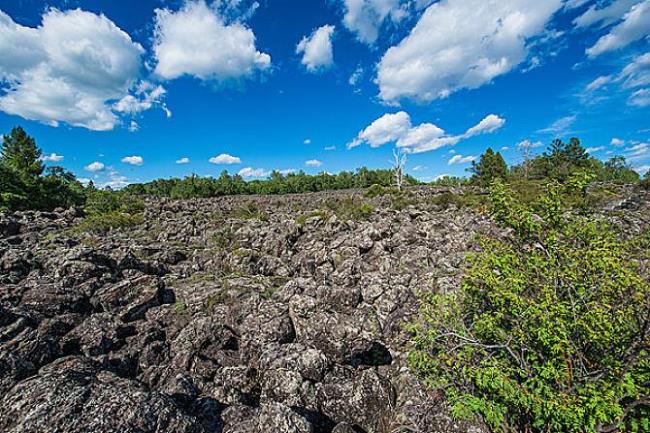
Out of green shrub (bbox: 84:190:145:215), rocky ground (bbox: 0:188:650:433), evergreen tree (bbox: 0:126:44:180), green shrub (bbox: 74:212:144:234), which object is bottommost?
rocky ground (bbox: 0:188:650:433)

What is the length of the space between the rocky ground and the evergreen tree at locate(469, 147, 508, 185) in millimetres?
42461

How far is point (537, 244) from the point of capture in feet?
25.6

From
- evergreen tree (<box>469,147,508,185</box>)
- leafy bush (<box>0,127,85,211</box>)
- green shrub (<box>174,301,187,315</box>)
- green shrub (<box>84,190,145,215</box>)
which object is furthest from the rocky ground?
evergreen tree (<box>469,147,508,185</box>)

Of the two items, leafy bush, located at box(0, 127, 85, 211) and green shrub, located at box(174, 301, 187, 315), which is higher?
leafy bush, located at box(0, 127, 85, 211)

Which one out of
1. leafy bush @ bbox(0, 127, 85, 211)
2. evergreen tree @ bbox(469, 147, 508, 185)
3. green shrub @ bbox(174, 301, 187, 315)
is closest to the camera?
green shrub @ bbox(174, 301, 187, 315)

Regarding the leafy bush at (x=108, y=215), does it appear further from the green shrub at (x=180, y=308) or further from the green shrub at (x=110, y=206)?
the green shrub at (x=180, y=308)

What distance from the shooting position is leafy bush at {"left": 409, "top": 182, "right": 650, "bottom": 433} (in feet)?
18.3

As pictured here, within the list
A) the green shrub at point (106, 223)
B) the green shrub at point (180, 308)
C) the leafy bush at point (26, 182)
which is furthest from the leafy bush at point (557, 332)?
the leafy bush at point (26, 182)

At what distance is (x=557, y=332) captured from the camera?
20.0 feet

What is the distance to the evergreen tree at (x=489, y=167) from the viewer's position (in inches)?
2363

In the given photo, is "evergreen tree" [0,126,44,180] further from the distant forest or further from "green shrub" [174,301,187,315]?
"green shrub" [174,301,187,315]

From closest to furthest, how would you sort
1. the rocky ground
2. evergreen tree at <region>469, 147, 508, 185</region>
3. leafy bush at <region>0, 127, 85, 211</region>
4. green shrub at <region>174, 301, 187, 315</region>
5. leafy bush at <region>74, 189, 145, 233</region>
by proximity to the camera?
the rocky ground → green shrub at <region>174, 301, 187, 315</region> → leafy bush at <region>74, 189, 145, 233</region> → leafy bush at <region>0, 127, 85, 211</region> → evergreen tree at <region>469, 147, 508, 185</region>

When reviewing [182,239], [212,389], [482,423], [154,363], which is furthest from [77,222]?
[482,423]

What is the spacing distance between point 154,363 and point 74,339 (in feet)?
8.41
